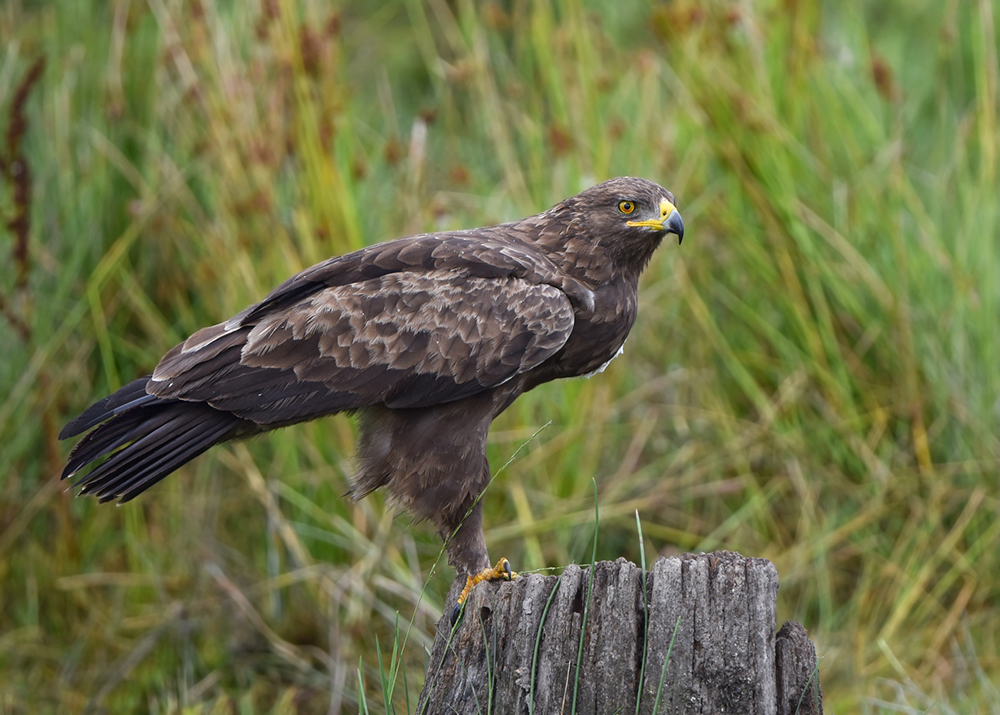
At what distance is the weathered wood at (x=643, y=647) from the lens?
8.71 ft

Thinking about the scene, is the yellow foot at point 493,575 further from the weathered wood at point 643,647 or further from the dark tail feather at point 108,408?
the dark tail feather at point 108,408

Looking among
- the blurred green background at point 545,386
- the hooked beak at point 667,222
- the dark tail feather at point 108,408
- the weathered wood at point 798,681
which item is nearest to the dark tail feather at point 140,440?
the dark tail feather at point 108,408

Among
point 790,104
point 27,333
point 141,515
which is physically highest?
point 27,333

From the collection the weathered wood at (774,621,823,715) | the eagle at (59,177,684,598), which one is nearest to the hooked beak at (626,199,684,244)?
the eagle at (59,177,684,598)

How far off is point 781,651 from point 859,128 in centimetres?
411

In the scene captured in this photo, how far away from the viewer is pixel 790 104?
19.1 ft

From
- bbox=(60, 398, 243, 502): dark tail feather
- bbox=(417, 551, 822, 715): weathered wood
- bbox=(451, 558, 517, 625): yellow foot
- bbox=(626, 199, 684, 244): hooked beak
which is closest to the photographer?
bbox=(417, 551, 822, 715): weathered wood

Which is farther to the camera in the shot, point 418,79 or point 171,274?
point 418,79

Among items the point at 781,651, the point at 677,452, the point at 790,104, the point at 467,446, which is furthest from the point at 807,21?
the point at 781,651

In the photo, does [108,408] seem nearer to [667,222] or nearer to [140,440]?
[140,440]

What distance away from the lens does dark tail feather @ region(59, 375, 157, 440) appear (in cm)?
370

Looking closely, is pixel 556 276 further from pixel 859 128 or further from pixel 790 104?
pixel 859 128

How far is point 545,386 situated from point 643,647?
9.99ft

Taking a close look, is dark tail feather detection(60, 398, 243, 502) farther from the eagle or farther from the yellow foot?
the yellow foot
